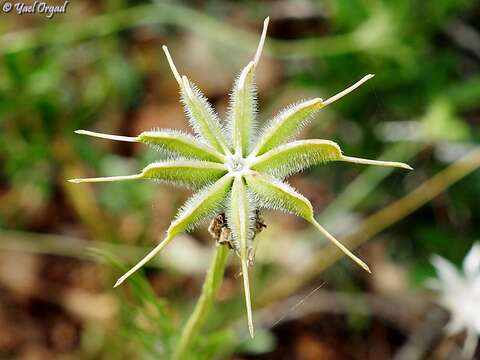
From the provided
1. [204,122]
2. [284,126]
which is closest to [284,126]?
[284,126]

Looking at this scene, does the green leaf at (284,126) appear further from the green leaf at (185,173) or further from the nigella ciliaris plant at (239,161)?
the green leaf at (185,173)

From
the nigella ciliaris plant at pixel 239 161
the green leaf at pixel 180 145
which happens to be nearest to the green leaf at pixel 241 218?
the nigella ciliaris plant at pixel 239 161

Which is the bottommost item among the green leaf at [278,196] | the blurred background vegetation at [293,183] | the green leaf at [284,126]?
the blurred background vegetation at [293,183]

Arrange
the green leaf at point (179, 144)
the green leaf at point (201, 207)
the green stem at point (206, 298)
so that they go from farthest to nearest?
the green stem at point (206, 298)
the green leaf at point (179, 144)
the green leaf at point (201, 207)

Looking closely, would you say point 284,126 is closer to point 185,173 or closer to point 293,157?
point 293,157

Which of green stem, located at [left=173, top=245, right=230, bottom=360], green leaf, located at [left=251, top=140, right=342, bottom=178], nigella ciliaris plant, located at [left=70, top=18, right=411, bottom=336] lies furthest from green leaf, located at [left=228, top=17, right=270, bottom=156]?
green stem, located at [left=173, top=245, right=230, bottom=360]

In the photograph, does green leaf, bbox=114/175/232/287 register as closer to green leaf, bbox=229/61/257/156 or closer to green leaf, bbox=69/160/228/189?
green leaf, bbox=69/160/228/189
